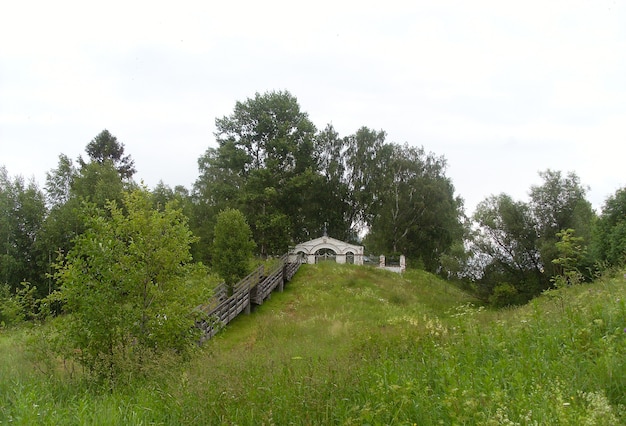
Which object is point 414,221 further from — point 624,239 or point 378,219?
point 624,239

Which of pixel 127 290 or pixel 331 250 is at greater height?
pixel 331 250

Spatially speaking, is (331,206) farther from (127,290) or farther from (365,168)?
(127,290)

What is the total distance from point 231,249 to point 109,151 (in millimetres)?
34691

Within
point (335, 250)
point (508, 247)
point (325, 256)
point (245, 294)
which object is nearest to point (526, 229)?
point (508, 247)

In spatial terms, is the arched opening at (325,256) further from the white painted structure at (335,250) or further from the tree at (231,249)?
the tree at (231,249)

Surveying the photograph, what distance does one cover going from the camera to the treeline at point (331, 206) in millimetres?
32500

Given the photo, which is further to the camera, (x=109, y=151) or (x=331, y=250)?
(x=109, y=151)

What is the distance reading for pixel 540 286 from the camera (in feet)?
105

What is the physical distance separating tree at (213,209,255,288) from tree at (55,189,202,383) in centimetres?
1608

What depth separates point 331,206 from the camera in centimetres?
4653

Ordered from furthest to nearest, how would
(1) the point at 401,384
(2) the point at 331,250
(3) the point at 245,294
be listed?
(2) the point at 331,250, (3) the point at 245,294, (1) the point at 401,384

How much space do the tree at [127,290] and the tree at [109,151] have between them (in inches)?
1848

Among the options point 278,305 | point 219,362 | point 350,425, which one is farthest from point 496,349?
point 278,305

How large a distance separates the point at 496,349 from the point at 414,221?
125 ft
